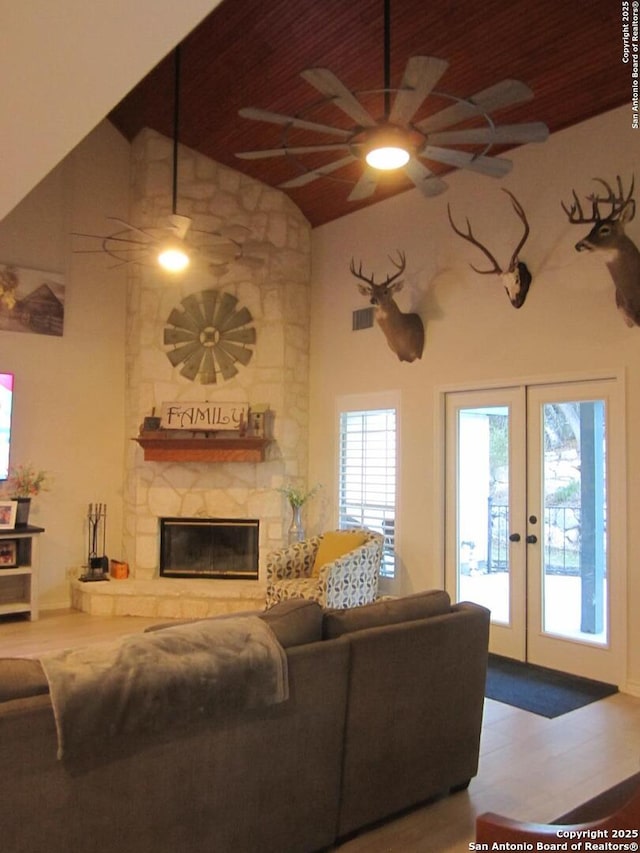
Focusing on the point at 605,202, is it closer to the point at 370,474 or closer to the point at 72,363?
the point at 370,474

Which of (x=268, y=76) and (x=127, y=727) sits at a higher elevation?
(x=268, y=76)

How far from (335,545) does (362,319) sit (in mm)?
2342

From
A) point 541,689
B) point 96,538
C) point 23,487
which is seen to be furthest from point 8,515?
point 541,689

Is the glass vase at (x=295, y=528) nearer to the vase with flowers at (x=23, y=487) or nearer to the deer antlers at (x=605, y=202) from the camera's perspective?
the vase with flowers at (x=23, y=487)

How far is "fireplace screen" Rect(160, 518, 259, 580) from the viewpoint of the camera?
6789 millimetres

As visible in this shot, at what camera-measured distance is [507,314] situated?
5.23m

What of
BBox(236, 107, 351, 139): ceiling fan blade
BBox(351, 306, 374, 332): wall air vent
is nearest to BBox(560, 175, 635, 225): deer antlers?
BBox(236, 107, 351, 139): ceiling fan blade

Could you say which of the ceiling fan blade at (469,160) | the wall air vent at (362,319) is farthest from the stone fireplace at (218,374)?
the ceiling fan blade at (469,160)

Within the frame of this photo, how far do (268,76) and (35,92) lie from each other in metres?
3.40

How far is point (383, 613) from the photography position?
9.24 feet

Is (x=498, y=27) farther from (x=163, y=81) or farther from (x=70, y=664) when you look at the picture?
(x=70, y=664)

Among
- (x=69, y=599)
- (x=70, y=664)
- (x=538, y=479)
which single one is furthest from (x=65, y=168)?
(x=70, y=664)

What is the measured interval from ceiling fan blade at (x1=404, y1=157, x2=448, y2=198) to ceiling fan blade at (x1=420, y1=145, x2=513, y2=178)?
62 mm

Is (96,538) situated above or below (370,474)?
below
